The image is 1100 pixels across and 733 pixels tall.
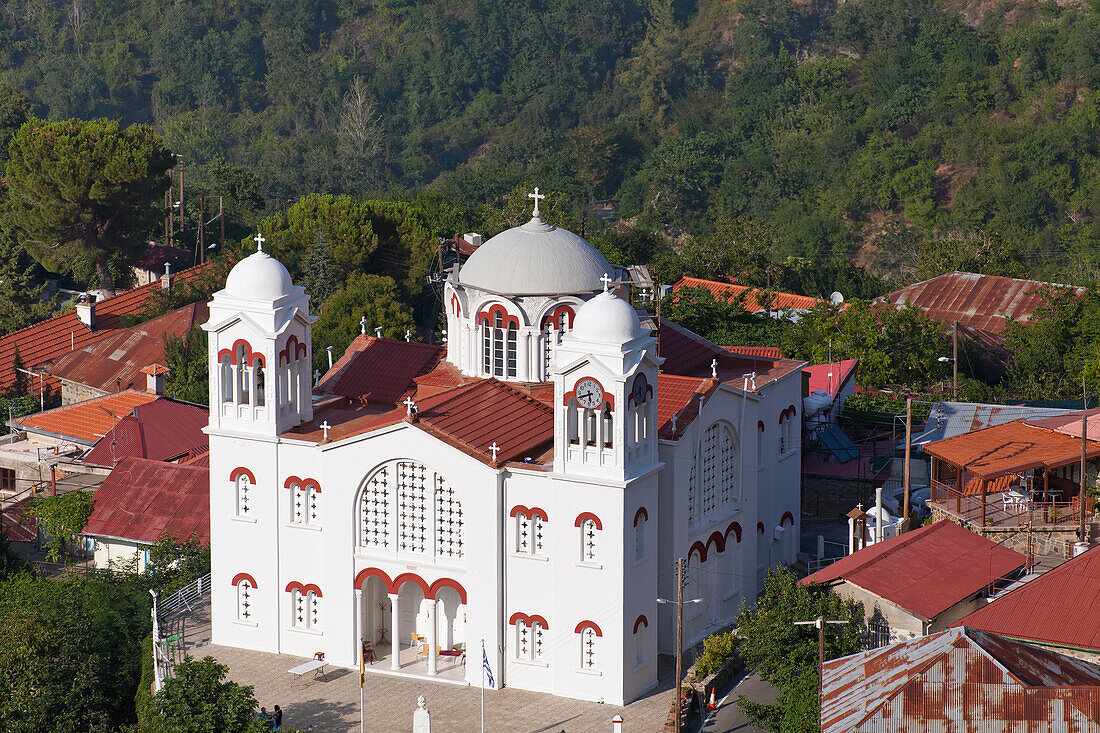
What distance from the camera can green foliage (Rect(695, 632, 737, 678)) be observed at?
37.5 m

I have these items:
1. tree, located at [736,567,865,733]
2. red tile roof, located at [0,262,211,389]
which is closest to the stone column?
tree, located at [736,567,865,733]

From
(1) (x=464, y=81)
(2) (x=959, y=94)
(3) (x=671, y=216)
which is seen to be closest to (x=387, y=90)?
(1) (x=464, y=81)

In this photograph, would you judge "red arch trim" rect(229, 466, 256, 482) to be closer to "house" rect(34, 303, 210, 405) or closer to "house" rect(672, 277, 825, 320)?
"house" rect(34, 303, 210, 405)

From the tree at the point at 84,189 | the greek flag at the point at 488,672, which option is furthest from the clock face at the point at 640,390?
the tree at the point at 84,189

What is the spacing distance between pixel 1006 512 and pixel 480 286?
563 inches

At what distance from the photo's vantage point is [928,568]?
39125 mm

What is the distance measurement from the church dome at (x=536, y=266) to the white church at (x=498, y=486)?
0.06 meters

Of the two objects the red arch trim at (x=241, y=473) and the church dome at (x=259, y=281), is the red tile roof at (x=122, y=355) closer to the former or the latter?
the red arch trim at (x=241, y=473)

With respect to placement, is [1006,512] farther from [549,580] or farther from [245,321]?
[245,321]

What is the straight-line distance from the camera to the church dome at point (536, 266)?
133 ft

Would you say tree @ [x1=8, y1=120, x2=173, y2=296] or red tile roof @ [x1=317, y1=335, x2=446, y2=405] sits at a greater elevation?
tree @ [x1=8, y1=120, x2=173, y2=296]

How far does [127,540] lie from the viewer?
45750 millimetres

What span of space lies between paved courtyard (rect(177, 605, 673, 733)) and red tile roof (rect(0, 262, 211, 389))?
94.2 feet

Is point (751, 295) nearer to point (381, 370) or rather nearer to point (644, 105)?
point (381, 370)
